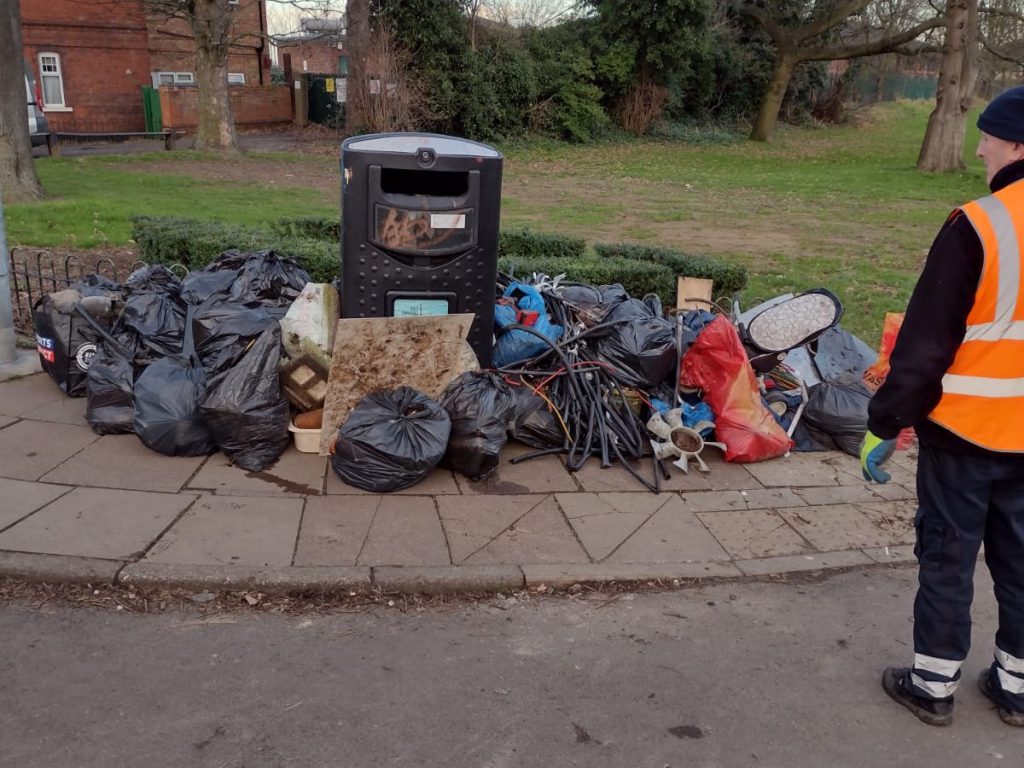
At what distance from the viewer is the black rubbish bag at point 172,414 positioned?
4656mm

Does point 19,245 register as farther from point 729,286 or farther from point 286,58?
point 286,58

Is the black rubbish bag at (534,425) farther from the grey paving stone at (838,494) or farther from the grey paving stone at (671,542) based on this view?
the grey paving stone at (838,494)

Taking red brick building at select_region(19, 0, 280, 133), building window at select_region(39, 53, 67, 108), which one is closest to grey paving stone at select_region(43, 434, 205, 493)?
red brick building at select_region(19, 0, 280, 133)

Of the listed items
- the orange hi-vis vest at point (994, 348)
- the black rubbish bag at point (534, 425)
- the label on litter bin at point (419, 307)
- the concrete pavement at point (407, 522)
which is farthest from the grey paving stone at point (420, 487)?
the orange hi-vis vest at point (994, 348)

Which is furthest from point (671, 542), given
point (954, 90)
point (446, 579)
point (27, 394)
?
point (954, 90)

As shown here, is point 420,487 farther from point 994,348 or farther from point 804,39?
point 804,39

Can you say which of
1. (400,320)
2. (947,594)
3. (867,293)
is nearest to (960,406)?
(947,594)

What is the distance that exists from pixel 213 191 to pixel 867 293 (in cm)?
1090

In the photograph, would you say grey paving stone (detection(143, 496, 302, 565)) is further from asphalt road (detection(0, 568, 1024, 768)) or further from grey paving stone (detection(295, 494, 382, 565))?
asphalt road (detection(0, 568, 1024, 768))

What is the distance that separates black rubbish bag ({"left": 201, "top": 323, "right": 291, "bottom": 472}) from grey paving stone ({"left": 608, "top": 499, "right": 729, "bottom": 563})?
6.37ft

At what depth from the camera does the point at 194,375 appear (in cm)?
486

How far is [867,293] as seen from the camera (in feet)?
30.5

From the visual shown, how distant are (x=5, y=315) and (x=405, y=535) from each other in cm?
356

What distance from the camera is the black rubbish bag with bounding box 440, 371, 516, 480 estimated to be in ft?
15.0
